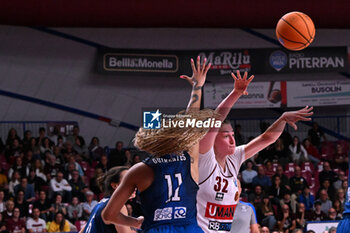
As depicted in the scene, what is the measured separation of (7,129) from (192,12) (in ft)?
18.9

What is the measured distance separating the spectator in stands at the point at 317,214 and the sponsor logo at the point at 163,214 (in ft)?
31.1

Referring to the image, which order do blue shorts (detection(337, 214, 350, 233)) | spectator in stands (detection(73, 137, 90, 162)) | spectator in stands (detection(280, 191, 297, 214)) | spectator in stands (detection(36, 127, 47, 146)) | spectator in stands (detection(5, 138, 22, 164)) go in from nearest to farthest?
blue shorts (detection(337, 214, 350, 233)) < spectator in stands (detection(280, 191, 297, 214)) < spectator in stands (detection(5, 138, 22, 164)) < spectator in stands (detection(36, 127, 47, 146)) < spectator in stands (detection(73, 137, 90, 162))

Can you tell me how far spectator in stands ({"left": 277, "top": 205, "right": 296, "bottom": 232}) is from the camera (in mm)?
11578

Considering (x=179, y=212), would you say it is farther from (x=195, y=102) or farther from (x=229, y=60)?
(x=229, y=60)

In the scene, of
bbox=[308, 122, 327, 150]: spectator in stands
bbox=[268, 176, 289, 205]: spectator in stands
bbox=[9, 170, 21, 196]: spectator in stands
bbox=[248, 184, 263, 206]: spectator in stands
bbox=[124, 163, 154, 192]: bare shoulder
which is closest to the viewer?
bbox=[124, 163, 154, 192]: bare shoulder

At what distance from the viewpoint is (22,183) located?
1198cm

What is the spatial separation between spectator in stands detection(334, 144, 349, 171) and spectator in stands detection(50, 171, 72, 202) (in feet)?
22.7

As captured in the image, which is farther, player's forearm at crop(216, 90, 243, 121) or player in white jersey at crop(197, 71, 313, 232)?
player in white jersey at crop(197, 71, 313, 232)

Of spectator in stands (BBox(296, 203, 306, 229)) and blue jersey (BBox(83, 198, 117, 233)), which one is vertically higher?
blue jersey (BBox(83, 198, 117, 233))

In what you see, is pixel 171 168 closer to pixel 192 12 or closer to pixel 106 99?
pixel 192 12

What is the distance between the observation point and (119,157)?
14.1 metres

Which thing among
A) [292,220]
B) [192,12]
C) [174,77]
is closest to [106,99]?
[174,77]

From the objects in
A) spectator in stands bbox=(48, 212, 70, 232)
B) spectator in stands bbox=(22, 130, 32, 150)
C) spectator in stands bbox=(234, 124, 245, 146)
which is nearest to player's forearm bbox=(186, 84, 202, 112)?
spectator in stands bbox=(48, 212, 70, 232)

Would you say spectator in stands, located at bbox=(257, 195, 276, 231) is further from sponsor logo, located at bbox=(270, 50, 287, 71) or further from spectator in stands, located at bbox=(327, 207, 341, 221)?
sponsor logo, located at bbox=(270, 50, 287, 71)
